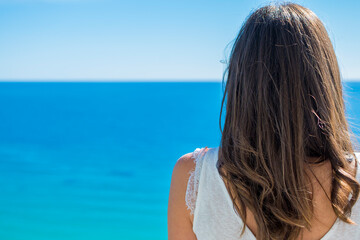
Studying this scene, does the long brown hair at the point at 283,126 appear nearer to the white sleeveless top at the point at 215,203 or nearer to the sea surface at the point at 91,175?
the white sleeveless top at the point at 215,203

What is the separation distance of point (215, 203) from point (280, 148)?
0.70 feet

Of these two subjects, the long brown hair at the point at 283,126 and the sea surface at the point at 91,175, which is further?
the sea surface at the point at 91,175

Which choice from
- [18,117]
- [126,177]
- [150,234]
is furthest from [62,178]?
[18,117]

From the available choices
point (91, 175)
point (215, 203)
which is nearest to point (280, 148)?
point (215, 203)

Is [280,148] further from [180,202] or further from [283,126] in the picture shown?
[180,202]

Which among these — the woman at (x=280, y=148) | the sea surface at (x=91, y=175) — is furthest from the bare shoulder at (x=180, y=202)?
the sea surface at (x=91, y=175)

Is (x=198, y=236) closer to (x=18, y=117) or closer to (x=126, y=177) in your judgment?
(x=126, y=177)

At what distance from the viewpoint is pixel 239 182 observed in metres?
0.86

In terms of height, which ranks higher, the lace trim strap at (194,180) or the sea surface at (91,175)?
the lace trim strap at (194,180)

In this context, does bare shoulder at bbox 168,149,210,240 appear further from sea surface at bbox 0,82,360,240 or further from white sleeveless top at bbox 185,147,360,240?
sea surface at bbox 0,82,360,240

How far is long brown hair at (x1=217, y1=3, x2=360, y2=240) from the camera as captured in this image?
829 mm

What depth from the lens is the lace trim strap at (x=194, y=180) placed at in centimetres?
90

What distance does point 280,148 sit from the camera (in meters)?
0.85

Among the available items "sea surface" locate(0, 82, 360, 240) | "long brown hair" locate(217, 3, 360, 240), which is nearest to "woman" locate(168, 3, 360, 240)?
"long brown hair" locate(217, 3, 360, 240)
